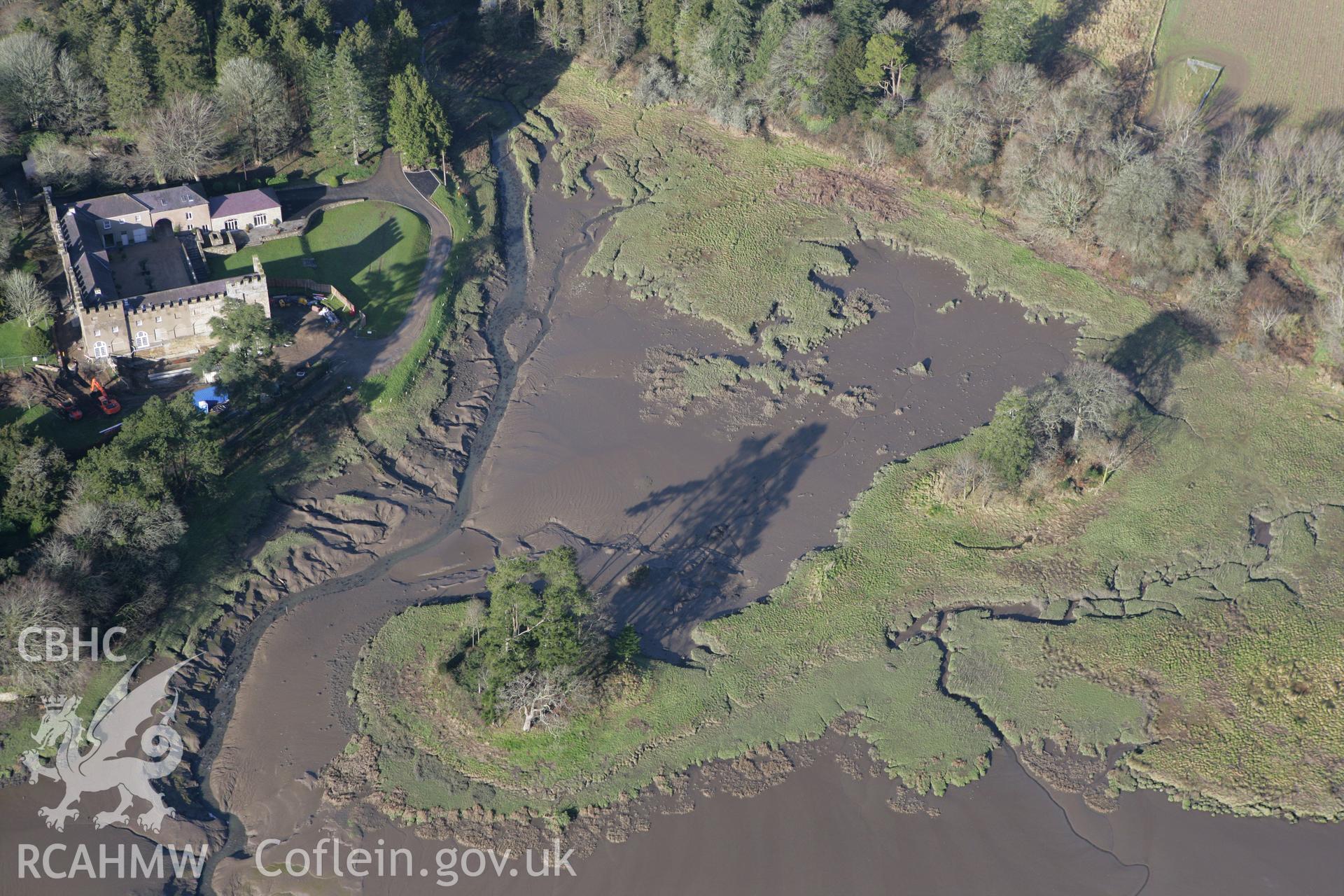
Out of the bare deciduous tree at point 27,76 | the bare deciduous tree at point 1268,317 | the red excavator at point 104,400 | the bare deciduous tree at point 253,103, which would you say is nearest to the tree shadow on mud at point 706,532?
the red excavator at point 104,400

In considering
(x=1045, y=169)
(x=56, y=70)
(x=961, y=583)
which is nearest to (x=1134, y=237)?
(x=1045, y=169)

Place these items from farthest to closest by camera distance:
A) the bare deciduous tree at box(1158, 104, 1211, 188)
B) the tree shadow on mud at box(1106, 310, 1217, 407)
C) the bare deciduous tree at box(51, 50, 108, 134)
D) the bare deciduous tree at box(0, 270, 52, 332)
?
the bare deciduous tree at box(51, 50, 108, 134) < the bare deciduous tree at box(1158, 104, 1211, 188) < the tree shadow on mud at box(1106, 310, 1217, 407) < the bare deciduous tree at box(0, 270, 52, 332)

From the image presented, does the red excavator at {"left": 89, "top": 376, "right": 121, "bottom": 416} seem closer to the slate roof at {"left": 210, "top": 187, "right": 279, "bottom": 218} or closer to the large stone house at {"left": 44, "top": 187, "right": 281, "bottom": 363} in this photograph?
the large stone house at {"left": 44, "top": 187, "right": 281, "bottom": 363}

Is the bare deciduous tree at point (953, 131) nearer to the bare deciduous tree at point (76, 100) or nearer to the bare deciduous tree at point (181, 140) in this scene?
the bare deciduous tree at point (181, 140)

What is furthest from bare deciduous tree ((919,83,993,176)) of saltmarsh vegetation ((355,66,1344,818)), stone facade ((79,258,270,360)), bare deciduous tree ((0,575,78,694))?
bare deciduous tree ((0,575,78,694))

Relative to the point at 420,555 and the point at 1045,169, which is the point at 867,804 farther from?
the point at 1045,169

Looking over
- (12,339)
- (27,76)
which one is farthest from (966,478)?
(27,76)

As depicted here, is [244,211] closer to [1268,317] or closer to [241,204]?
[241,204]
